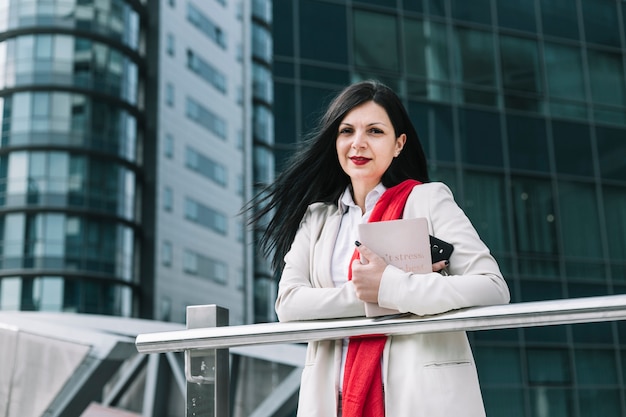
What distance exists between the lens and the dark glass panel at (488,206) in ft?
54.9

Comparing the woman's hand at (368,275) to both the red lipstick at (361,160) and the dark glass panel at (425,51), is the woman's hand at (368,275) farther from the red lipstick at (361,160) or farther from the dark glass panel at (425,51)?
the dark glass panel at (425,51)

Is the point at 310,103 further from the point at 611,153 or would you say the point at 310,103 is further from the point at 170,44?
the point at 170,44

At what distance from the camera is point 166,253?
1864 inches

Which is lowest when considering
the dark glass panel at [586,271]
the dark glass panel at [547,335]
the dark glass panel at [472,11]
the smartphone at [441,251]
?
the smartphone at [441,251]

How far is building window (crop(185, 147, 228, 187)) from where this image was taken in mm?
51062

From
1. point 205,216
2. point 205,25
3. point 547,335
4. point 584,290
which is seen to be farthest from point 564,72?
point 205,25

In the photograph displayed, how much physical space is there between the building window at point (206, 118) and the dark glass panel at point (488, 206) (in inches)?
1418

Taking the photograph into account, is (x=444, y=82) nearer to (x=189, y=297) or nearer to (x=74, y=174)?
(x=74, y=174)

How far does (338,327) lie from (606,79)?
57.6 feet

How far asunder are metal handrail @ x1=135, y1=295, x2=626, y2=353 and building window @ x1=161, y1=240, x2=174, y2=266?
45319mm

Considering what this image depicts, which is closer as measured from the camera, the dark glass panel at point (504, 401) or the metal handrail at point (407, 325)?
the metal handrail at point (407, 325)

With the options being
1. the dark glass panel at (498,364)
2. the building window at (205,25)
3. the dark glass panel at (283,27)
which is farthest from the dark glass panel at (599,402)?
the building window at (205,25)

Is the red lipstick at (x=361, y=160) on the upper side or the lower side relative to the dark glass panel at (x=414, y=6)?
lower

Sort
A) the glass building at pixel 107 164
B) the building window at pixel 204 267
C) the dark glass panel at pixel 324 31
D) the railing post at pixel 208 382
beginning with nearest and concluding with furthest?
the railing post at pixel 208 382
the dark glass panel at pixel 324 31
the glass building at pixel 107 164
the building window at pixel 204 267
